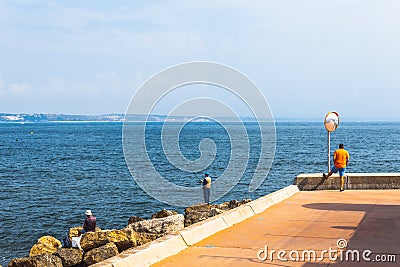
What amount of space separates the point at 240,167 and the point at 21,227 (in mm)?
30232

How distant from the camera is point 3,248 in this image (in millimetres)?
21938

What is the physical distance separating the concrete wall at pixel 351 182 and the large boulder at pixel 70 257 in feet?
24.3

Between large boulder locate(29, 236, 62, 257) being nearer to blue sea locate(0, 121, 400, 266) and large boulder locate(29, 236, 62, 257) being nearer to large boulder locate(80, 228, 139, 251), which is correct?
blue sea locate(0, 121, 400, 266)

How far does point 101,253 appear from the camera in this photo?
40.6ft

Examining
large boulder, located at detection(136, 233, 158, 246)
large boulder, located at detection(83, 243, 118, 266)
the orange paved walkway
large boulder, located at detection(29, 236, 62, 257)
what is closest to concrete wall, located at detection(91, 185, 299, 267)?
the orange paved walkway

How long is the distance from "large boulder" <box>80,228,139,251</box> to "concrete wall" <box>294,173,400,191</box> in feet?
20.3

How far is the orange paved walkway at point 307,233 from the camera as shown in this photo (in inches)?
344

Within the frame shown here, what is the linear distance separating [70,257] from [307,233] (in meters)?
5.86

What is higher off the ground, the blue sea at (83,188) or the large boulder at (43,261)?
the large boulder at (43,261)

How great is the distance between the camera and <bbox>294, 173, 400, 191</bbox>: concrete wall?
17.7 m

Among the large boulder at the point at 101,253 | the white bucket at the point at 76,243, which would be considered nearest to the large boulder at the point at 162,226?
the white bucket at the point at 76,243

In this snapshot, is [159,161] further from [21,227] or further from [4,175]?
[21,227]

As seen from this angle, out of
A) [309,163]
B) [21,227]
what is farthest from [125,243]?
[309,163]

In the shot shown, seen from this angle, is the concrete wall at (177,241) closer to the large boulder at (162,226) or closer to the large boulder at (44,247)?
the large boulder at (162,226)
